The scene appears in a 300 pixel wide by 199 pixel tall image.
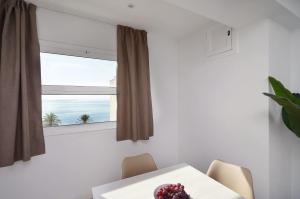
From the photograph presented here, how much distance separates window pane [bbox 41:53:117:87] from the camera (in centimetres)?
191

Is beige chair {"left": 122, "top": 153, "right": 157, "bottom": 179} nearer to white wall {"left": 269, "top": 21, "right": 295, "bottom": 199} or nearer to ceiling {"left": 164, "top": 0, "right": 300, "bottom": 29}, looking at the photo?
white wall {"left": 269, "top": 21, "right": 295, "bottom": 199}

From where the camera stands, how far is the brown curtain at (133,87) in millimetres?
2148

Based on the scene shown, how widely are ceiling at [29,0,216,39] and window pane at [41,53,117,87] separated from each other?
Result: 52cm

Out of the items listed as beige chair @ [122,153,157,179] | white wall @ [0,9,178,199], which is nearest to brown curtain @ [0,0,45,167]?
white wall @ [0,9,178,199]

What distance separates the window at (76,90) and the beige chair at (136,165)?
73 centimetres

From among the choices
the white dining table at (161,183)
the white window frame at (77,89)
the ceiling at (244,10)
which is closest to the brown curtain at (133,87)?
the white window frame at (77,89)

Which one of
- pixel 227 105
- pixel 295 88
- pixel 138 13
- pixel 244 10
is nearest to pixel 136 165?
pixel 227 105

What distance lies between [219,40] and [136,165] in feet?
5.79

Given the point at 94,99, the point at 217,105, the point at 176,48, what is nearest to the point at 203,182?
the point at 217,105

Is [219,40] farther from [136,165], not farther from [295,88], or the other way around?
[136,165]

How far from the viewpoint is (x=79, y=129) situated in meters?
2.00

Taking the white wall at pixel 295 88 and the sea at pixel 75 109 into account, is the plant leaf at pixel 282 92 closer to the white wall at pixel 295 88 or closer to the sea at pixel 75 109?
the white wall at pixel 295 88

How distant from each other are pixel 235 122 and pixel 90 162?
176 cm

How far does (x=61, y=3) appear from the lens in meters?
1.73
